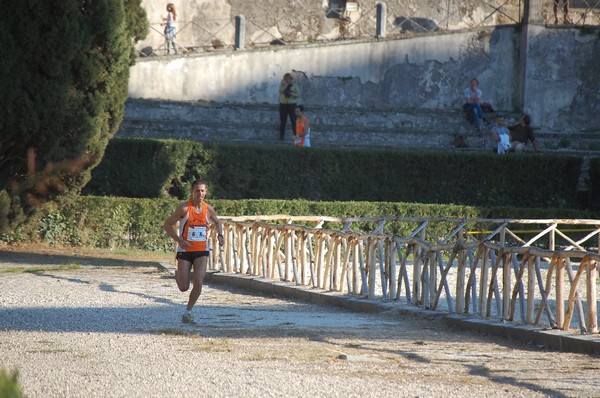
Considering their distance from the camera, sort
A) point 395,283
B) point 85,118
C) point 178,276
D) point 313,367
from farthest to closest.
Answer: point 85,118 < point 395,283 < point 178,276 < point 313,367

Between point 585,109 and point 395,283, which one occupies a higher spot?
point 585,109

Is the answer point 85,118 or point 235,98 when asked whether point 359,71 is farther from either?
point 85,118

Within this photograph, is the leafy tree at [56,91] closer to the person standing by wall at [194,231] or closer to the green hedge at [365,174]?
the green hedge at [365,174]

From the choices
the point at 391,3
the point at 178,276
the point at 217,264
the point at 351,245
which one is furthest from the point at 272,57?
the point at 178,276

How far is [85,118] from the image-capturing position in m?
20.8

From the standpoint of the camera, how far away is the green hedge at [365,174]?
2667cm

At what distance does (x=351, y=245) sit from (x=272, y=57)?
18.4m

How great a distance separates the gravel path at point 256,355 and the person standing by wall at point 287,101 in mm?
15488

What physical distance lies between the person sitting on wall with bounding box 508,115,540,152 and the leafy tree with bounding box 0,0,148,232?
11.8 metres

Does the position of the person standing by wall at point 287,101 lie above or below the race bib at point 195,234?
above

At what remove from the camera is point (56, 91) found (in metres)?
20.3

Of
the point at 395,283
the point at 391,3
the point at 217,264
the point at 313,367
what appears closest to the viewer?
the point at 313,367

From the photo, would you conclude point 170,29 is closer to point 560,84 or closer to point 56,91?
point 560,84

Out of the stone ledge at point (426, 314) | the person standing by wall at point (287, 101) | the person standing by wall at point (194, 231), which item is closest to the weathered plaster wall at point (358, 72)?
the person standing by wall at point (287, 101)
